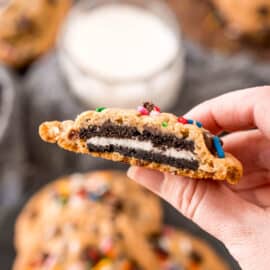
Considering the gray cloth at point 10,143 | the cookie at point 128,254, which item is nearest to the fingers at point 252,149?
the cookie at point 128,254

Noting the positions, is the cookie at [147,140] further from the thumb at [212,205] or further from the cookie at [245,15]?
the cookie at [245,15]

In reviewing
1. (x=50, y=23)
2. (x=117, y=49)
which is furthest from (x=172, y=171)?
(x=50, y=23)

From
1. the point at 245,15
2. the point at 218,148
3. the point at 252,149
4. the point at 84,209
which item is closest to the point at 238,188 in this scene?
the point at 252,149

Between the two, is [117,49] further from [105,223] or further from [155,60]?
[105,223]

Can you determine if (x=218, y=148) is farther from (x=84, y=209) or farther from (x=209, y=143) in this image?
(x=84, y=209)

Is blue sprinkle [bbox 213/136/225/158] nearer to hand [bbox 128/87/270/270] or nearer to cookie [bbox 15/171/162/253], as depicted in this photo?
hand [bbox 128/87/270/270]

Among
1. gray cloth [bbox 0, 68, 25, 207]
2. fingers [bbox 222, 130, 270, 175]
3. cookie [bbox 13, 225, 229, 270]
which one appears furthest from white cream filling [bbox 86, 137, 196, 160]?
gray cloth [bbox 0, 68, 25, 207]

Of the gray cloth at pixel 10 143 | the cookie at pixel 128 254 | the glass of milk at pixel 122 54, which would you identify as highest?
the glass of milk at pixel 122 54

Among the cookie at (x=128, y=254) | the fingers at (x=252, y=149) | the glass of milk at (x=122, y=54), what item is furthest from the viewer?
the glass of milk at (x=122, y=54)
